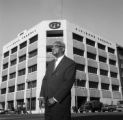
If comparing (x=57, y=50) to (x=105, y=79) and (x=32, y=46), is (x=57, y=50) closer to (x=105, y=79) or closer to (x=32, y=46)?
(x=32, y=46)

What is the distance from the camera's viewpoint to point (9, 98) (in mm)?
48500

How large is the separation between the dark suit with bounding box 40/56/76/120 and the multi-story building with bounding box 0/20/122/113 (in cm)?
3631

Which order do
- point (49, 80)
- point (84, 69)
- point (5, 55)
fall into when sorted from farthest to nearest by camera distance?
point (5, 55)
point (84, 69)
point (49, 80)

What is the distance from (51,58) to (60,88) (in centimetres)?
3833

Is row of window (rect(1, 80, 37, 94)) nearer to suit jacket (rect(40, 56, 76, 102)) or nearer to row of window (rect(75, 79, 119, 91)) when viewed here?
row of window (rect(75, 79, 119, 91))

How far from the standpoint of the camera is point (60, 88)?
303cm

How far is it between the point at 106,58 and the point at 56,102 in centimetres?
5035

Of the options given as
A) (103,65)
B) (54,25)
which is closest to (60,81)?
(54,25)

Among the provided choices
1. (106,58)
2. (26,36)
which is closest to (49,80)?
(26,36)

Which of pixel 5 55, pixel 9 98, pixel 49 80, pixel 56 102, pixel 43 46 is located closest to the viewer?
pixel 56 102

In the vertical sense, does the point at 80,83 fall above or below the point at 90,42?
below

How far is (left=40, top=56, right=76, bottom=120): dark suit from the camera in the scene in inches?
117

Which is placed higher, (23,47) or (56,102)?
(23,47)

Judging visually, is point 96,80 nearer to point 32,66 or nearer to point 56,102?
point 32,66
